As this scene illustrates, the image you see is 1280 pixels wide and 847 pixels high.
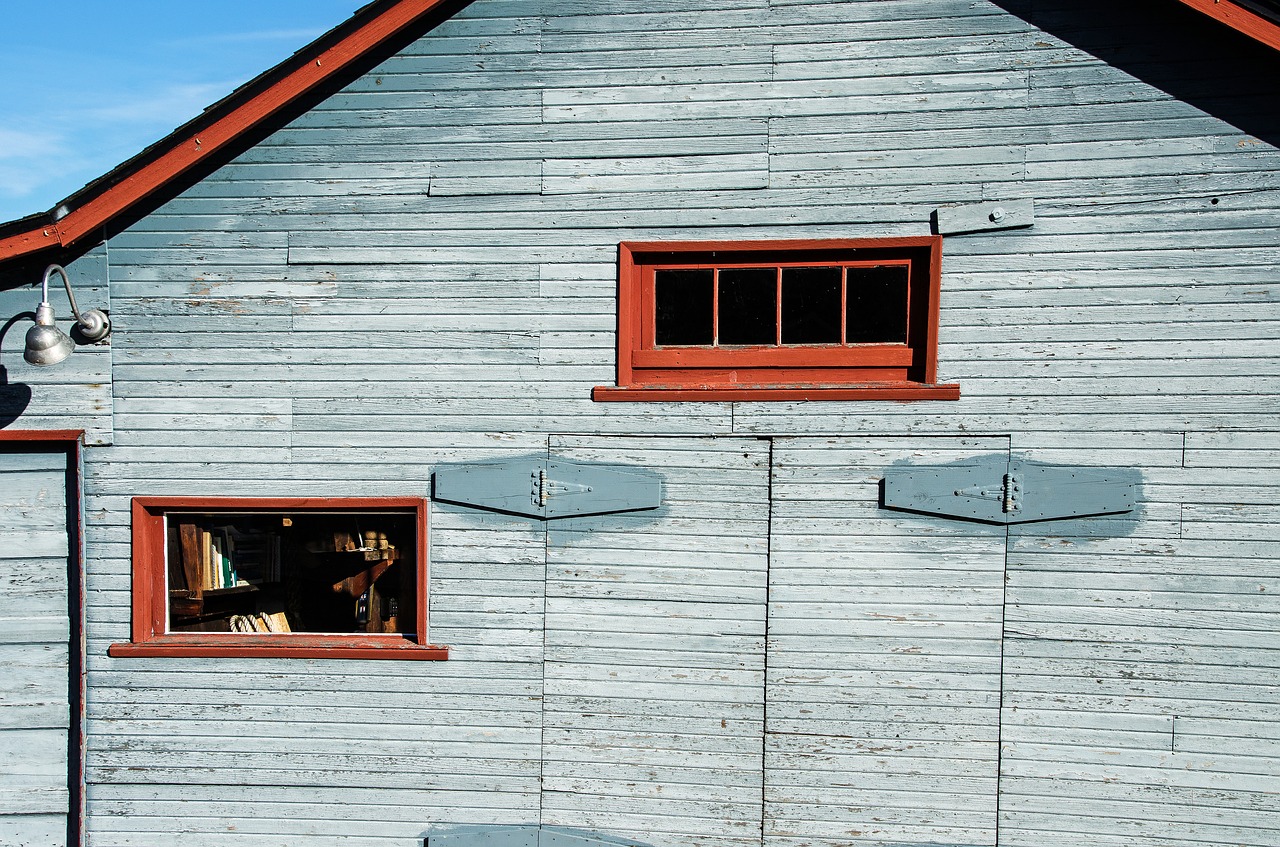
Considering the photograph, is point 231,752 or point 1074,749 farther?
point 231,752

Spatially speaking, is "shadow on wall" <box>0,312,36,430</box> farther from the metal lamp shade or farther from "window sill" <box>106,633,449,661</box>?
"window sill" <box>106,633,449,661</box>

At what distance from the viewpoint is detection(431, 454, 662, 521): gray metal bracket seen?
4477mm

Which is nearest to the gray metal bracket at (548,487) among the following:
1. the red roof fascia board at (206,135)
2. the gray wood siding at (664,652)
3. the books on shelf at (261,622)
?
the gray wood siding at (664,652)

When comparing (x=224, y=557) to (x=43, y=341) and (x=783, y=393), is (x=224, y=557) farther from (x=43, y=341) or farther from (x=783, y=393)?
(x=783, y=393)

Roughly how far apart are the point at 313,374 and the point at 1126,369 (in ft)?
15.4

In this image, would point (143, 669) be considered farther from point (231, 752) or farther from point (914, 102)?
point (914, 102)

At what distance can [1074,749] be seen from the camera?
14.2 feet

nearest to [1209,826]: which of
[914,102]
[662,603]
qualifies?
[662,603]

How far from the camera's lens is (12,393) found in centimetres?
456

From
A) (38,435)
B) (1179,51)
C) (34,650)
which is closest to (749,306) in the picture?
(1179,51)

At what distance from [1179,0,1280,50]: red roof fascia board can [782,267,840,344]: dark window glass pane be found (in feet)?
7.37

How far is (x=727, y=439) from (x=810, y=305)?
948 mm

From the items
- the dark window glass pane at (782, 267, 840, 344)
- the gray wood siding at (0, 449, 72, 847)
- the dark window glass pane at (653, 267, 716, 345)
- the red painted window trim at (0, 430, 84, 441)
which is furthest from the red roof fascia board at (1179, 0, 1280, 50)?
the gray wood siding at (0, 449, 72, 847)

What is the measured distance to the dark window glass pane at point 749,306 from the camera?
455 centimetres
